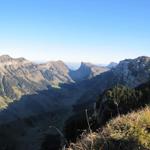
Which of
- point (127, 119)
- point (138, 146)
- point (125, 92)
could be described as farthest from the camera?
point (125, 92)

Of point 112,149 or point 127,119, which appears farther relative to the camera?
point 127,119

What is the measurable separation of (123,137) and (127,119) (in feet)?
5.65

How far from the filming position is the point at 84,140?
406 inches

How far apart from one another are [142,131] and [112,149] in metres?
1.24

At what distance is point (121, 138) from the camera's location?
1013cm

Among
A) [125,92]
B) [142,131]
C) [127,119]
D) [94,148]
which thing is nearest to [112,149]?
[94,148]

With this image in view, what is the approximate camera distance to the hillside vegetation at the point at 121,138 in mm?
9758

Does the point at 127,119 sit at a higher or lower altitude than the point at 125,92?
higher

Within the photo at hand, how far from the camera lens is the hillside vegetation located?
9.76 meters

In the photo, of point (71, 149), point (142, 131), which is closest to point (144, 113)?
point (142, 131)

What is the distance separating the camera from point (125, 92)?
130250 millimetres

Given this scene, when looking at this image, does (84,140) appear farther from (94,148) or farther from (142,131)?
(142,131)

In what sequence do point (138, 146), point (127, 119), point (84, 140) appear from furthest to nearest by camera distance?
point (127, 119)
point (84, 140)
point (138, 146)

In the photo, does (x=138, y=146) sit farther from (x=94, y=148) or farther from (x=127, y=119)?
(x=127, y=119)
